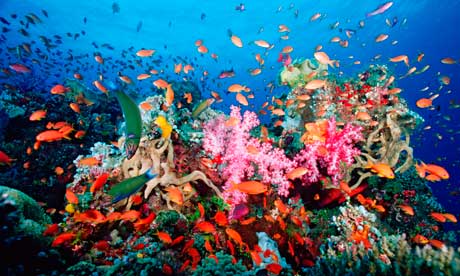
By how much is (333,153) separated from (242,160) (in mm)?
2061

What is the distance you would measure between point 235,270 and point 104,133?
873 centimetres

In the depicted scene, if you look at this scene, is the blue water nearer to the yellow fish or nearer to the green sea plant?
the yellow fish

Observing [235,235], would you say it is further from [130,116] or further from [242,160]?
[130,116]

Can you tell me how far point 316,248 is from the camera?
4.77m

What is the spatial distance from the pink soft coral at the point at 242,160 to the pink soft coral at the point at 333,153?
42cm

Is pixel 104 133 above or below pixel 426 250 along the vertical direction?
above

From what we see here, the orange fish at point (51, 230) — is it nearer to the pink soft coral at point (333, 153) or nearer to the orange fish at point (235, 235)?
the orange fish at point (235, 235)

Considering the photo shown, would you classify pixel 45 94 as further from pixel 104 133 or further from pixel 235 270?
pixel 235 270

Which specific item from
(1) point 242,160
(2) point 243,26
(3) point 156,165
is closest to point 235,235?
(1) point 242,160

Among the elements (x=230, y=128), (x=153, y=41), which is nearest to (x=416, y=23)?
(x=153, y=41)

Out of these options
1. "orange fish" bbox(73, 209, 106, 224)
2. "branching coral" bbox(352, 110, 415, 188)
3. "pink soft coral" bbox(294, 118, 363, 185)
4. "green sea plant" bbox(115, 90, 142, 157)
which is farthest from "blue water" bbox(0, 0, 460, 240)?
"green sea plant" bbox(115, 90, 142, 157)

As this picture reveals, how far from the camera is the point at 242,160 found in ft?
17.5

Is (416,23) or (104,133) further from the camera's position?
(416,23)

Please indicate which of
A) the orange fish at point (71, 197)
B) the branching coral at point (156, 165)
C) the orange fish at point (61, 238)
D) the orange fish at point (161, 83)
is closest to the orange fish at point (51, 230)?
the orange fish at point (61, 238)
